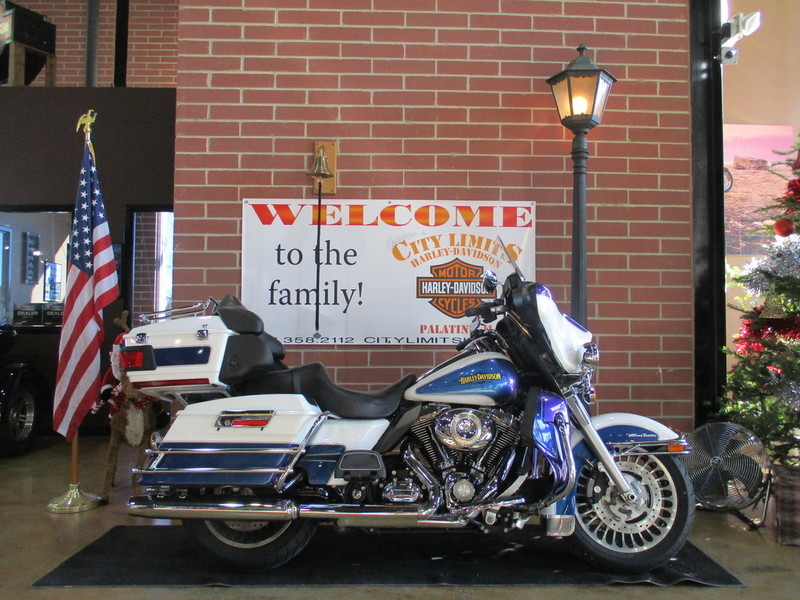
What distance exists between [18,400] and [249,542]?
364 centimetres

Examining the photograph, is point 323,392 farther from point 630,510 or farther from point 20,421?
point 20,421

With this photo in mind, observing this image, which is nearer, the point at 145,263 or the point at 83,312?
the point at 83,312

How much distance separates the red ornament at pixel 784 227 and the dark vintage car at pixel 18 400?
5803 mm

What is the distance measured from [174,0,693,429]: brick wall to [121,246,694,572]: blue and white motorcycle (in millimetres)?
1276

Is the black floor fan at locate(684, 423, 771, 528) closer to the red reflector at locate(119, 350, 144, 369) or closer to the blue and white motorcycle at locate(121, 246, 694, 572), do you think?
the blue and white motorcycle at locate(121, 246, 694, 572)

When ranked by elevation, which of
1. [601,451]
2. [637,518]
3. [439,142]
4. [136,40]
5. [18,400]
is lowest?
[637,518]

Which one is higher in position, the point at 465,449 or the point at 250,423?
the point at 250,423

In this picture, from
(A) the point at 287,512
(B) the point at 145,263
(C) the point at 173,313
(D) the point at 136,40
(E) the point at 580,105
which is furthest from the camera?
(D) the point at 136,40

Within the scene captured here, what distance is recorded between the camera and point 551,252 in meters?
4.36

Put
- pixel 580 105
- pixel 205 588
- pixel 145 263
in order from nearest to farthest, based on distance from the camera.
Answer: pixel 205 588 → pixel 580 105 → pixel 145 263

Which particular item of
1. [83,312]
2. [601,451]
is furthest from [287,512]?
[83,312]

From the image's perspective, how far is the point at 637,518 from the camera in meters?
3.13

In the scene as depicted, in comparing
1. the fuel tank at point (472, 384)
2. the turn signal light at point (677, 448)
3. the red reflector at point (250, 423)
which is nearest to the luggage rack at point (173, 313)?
the red reflector at point (250, 423)

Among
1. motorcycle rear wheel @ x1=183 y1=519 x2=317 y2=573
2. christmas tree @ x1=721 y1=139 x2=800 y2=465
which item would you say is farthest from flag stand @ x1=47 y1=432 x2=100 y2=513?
christmas tree @ x1=721 y1=139 x2=800 y2=465
